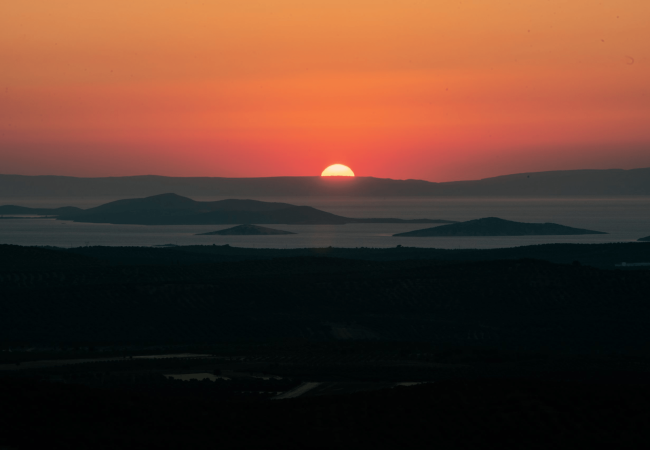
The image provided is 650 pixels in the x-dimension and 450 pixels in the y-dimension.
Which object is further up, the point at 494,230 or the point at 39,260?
the point at 494,230

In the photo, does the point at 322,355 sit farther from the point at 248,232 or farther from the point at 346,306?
the point at 248,232

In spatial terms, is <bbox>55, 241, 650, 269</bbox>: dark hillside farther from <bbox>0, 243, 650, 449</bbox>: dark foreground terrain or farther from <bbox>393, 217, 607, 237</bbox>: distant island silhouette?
<bbox>393, 217, 607, 237</bbox>: distant island silhouette

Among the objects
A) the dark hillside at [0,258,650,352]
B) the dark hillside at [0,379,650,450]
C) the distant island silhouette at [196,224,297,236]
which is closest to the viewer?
the dark hillside at [0,379,650,450]

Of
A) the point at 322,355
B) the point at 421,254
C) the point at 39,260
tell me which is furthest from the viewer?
the point at 421,254

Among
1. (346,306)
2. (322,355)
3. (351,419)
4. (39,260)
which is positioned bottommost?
(346,306)

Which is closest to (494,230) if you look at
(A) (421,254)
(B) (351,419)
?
(A) (421,254)

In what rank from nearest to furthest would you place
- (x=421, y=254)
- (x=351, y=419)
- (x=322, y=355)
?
(x=351, y=419), (x=322, y=355), (x=421, y=254)

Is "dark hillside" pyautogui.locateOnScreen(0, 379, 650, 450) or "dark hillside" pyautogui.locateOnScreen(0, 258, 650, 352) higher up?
"dark hillside" pyautogui.locateOnScreen(0, 379, 650, 450)

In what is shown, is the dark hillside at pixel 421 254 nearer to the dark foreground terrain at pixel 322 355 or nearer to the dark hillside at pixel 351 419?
the dark foreground terrain at pixel 322 355

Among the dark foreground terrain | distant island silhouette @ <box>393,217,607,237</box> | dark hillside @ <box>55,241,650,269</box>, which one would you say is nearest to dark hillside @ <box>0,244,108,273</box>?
the dark foreground terrain

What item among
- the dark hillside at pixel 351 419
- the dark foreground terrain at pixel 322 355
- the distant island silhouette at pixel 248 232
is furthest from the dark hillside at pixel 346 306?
the distant island silhouette at pixel 248 232

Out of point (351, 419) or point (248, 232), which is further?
point (248, 232)
